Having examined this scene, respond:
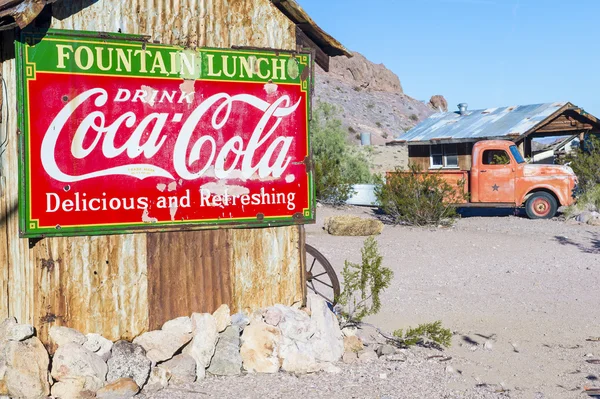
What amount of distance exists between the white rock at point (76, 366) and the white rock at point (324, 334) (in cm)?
216

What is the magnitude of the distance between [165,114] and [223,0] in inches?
53.0

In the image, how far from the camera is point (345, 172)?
103 feet

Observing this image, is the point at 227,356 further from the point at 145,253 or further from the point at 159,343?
the point at 145,253

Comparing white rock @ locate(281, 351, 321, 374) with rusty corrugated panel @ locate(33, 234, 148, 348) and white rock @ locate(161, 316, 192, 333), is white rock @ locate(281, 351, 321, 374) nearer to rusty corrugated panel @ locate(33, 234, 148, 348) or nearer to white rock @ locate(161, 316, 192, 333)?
white rock @ locate(161, 316, 192, 333)

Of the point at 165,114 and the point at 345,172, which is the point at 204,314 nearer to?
the point at 165,114

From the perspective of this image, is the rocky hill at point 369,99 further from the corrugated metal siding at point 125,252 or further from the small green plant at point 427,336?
the corrugated metal siding at point 125,252

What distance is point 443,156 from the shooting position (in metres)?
26.2

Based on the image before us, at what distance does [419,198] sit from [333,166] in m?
5.35

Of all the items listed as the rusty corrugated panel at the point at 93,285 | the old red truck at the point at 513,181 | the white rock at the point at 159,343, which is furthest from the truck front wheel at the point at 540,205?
the rusty corrugated panel at the point at 93,285

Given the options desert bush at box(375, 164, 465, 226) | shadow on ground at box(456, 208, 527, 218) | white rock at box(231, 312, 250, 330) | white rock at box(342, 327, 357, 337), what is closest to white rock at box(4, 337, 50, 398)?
white rock at box(231, 312, 250, 330)

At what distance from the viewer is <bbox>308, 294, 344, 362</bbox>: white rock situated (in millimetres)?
7438

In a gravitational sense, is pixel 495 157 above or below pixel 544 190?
above

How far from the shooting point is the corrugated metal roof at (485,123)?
78.4 feet

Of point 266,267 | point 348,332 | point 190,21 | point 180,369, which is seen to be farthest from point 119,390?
point 190,21
